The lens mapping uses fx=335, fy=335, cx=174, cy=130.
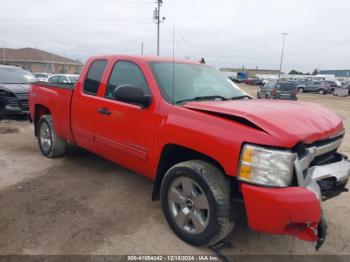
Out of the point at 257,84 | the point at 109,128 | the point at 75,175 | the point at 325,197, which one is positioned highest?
the point at 109,128

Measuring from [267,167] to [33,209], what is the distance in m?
2.67

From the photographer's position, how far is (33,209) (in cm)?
378

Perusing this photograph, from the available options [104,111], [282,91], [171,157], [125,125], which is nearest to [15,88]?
[104,111]

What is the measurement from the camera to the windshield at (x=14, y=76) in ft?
34.7

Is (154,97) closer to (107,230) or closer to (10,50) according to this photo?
(107,230)

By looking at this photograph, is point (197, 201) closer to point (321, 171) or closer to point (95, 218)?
point (321, 171)

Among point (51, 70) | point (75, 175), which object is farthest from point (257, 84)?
point (75, 175)

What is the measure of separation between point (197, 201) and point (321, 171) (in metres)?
1.12

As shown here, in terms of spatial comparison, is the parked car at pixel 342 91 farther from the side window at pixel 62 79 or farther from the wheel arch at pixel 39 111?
the wheel arch at pixel 39 111

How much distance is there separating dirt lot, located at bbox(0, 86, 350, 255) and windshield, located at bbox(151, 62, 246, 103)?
4.52ft

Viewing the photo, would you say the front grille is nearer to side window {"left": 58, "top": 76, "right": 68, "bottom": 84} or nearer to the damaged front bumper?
the damaged front bumper

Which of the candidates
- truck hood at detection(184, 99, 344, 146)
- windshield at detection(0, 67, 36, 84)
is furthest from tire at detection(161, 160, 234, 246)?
windshield at detection(0, 67, 36, 84)

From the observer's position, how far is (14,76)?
35.6ft

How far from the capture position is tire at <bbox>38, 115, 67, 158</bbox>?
222 inches
